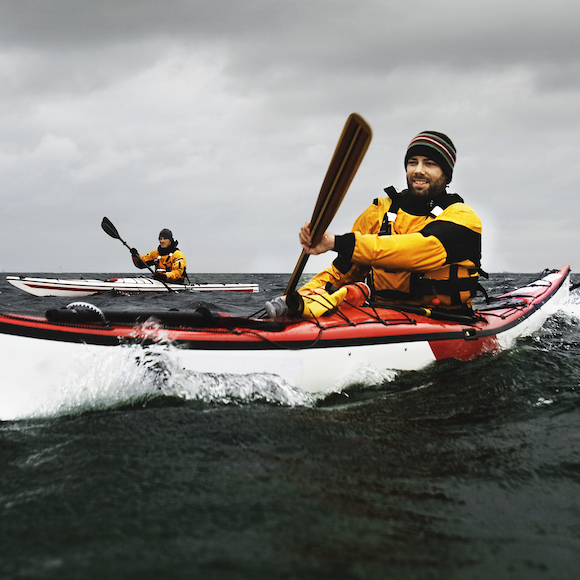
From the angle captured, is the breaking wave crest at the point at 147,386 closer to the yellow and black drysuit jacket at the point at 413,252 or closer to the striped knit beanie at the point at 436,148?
the yellow and black drysuit jacket at the point at 413,252

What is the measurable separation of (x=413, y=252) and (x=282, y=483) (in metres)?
2.33

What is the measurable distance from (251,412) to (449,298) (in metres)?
2.45

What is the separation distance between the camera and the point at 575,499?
82.0 inches

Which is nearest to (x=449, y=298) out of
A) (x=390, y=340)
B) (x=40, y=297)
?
(x=390, y=340)

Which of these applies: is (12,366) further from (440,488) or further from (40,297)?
(40,297)

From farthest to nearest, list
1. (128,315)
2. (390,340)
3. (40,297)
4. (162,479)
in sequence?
1. (40,297)
2. (390,340)
3. (128,315)
4. (162,479)

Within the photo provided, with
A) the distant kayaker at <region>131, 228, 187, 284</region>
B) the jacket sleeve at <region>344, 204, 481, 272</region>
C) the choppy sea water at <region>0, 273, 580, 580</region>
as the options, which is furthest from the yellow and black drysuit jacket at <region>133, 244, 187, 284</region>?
the choppy sea water at <region>0, 273, 580, 580</region>

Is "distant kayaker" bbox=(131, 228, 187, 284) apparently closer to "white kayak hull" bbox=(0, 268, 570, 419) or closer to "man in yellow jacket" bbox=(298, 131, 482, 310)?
"man in yellow jacket" bbox=(298, 131, 482, 310)

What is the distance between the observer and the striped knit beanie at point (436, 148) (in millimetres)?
4223

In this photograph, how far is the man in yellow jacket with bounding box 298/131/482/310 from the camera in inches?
145

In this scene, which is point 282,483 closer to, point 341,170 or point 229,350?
point 229,350

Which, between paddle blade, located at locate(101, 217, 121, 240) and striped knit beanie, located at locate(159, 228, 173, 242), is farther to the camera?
striped knit beanie, located at locate(159, 228, 173, 242)

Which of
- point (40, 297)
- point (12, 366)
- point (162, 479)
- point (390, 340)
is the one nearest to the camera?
point (162, 479)

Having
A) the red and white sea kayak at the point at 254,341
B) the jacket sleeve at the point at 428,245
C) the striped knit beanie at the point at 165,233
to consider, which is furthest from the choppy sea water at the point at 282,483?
the striped knit beanie at the point at 165,233
